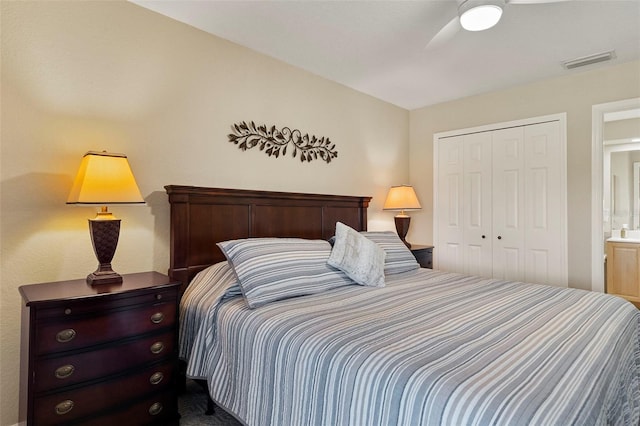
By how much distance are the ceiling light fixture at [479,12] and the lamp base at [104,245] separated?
2.21 m

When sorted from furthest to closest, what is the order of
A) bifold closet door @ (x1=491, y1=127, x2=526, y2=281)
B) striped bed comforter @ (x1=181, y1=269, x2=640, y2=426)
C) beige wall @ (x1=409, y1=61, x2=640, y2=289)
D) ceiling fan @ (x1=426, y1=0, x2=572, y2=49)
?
bifold closet door @ (x1=491, y1=127, x2=526, y2=281), beige wall @ (x1=409, y1=61, x2=640, y2=289), ceiling fan @ (x1=426, y1=0, x2=572, y2=49), striped bed comforter @ (x1=181, y1=269, x2=640, y2=426)

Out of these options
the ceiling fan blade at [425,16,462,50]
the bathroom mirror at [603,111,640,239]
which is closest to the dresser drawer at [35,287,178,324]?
the ceiling fan blade at [425,16,462,50]

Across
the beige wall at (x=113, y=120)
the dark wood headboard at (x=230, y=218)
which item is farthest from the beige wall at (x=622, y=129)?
the beige wall at (x=113, y=120)

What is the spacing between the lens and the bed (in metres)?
1.03

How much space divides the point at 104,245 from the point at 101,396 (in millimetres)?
722

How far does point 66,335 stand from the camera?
4.93 feet

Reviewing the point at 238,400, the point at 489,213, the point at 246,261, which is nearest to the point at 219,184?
the point at 246,261

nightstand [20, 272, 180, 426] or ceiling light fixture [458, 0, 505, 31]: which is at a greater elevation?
ceiling light fixture [458, 0, 505, 31]

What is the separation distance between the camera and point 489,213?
3857 millimetres

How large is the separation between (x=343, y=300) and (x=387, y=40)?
196cm

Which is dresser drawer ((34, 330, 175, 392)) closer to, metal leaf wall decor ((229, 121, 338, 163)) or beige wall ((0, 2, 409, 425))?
beige wall ((0, 2, 409, 425))

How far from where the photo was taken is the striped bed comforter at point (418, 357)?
39.5 inches

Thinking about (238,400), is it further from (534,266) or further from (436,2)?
(534,266)

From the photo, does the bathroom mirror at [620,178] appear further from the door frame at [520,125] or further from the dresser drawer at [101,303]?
the dresser drawer at [101,303]
